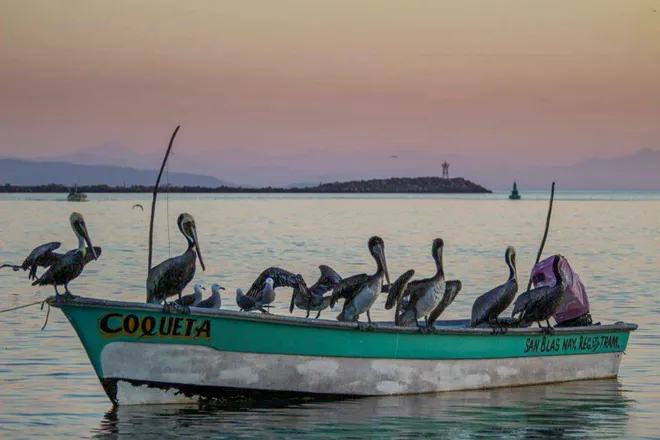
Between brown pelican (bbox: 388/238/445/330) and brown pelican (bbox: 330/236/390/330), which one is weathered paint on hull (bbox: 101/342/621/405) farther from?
brown pelican (bbox: 330/236/390/330)

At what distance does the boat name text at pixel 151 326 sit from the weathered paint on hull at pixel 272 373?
153 millimetres

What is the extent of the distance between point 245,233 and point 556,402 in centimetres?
5540

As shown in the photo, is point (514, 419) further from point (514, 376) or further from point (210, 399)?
point (210, 399)

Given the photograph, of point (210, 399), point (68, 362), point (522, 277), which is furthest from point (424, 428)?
point (522, 277)

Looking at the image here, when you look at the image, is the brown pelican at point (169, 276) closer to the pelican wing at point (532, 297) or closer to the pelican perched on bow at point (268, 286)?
the pelican perched on bow at point (268, 286)

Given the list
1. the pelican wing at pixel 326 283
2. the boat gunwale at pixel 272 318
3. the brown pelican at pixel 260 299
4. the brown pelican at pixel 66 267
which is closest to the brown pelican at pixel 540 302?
the boat gunwale at pixel 272 318

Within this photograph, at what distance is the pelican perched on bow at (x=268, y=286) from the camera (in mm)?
18391

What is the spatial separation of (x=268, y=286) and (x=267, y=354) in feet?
6.50

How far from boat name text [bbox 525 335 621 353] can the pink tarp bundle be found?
0.47m

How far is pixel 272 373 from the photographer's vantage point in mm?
16750

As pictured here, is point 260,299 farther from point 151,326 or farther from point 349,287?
point 151,326

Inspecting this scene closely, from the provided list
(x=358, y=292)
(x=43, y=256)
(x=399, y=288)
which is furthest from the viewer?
(x=358, y=292)

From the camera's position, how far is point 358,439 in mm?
15898

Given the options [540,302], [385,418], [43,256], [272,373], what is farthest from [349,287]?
[43,256]
